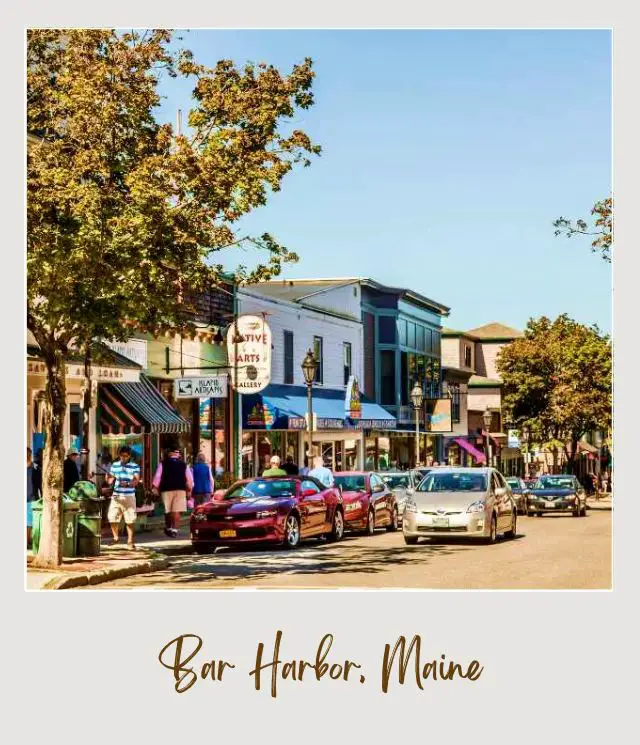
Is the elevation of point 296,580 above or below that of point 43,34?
below

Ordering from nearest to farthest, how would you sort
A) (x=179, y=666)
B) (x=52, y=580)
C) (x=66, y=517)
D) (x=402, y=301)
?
(x=179, y=666) → (x=52, y=580) → (x=66, y=517) → (x=402, y=301)

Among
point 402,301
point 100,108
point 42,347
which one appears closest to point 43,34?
point 100,108

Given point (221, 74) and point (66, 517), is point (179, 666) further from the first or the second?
point (221, 74)

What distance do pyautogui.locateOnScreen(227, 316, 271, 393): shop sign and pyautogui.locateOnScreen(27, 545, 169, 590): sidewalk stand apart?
1511cm

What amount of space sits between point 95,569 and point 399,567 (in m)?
4.87

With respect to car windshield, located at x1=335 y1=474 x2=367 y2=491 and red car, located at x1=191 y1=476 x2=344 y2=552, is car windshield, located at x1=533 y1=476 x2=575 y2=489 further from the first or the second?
red car, located at x1=191 y1=476 x2=344 y2=552

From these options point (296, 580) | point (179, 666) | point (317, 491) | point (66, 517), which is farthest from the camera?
point (317, 491)

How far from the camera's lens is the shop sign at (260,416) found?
42.5 m

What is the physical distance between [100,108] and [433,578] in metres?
8.22

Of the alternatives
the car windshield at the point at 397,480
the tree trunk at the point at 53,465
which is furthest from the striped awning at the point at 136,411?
the tree trunk at the point at 53,465

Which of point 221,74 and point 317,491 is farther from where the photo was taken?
point 317,491

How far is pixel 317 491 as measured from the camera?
27.4m

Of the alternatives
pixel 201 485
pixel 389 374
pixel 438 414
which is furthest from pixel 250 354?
pixel 438 414

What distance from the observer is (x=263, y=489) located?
26.0 metres
